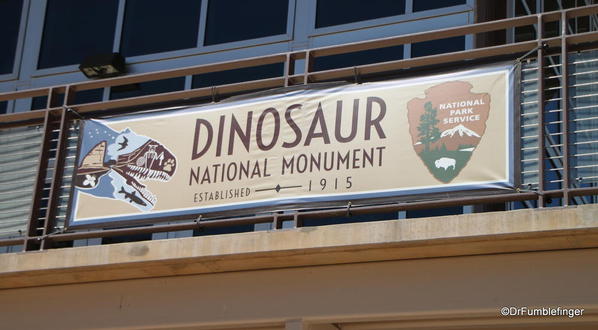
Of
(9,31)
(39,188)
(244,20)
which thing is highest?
(9,31)

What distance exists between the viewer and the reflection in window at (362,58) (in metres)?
11.4

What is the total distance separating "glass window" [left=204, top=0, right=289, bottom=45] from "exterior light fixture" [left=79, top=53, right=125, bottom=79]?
1.08 m

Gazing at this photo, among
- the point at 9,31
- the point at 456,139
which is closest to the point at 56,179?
the point at 456,139

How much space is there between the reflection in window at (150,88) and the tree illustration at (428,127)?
4.66 m

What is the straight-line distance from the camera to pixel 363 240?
26.7 ft

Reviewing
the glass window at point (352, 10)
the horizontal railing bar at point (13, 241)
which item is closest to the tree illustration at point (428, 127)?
the glass window at point (352, 10)

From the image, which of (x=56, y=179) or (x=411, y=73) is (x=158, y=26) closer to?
(x=56, y=179)

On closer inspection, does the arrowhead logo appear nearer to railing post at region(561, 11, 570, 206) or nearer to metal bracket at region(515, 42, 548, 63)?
metal bracket at region(515, 42, 548, 63)

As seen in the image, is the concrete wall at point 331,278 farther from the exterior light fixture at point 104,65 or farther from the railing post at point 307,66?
the exterior light fixture at point 104,65

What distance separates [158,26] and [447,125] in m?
5.58

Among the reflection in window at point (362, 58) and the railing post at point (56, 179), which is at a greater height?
the reflection in window at point (362, 58)

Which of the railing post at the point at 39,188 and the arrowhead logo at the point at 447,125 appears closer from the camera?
the arrowhead logo at the point at 447,125

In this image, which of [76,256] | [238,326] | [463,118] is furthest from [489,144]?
[76,256]

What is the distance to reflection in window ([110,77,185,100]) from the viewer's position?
12562mm
